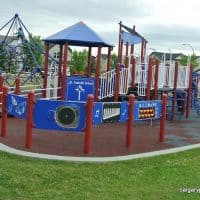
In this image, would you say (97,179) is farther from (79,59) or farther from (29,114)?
(79,59)

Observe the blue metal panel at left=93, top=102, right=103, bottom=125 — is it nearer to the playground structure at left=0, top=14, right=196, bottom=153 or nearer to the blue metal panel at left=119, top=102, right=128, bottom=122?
the playground structure at left=0, top=14, right=196, bottom=153

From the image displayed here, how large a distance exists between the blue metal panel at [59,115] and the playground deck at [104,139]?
0.50 meters

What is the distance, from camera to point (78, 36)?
17.8 meters

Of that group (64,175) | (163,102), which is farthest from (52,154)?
(163,102)

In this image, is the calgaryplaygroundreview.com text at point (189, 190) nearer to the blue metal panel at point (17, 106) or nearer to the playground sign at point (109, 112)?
the playground sign at point (109, 112)

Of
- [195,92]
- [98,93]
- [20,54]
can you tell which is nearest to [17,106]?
[98,93]

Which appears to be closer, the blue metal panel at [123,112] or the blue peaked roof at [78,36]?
the blue metal panel at [123,112]

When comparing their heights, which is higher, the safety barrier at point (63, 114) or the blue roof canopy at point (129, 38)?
the blue roof canopy at point (129, 38)

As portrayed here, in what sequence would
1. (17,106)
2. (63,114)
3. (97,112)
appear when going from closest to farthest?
(63,114) < (97,112) < (17,106)

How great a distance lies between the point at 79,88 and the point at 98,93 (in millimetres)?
693

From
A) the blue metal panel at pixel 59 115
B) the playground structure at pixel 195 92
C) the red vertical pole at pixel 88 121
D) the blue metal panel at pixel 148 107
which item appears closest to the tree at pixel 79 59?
the playground structure at pixel 195 92

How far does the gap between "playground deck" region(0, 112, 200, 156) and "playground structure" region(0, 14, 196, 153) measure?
0.35 metres

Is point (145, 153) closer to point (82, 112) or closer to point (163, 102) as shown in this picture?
point (82, 112)

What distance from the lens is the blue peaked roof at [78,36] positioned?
17.7m
